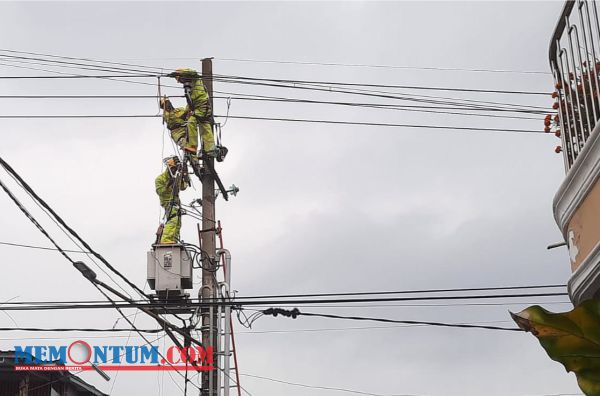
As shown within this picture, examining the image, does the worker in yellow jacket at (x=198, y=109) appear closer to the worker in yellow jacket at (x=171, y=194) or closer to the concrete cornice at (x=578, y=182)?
the worker in yellow jacket at (x=171, y=194)

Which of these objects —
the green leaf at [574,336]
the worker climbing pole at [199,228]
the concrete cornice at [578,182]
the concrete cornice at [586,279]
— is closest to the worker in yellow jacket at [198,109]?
the worker climbing pole at [199,228]

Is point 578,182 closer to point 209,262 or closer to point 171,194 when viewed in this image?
point 209,262

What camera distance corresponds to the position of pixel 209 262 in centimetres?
1498

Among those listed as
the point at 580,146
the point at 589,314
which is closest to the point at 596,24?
the point at 580,146

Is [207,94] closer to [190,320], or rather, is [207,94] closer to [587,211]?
[190,320]

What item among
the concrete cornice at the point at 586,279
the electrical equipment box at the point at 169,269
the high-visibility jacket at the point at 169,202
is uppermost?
the high-visibility jacket at the point at 169,202

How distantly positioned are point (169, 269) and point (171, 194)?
4.26 feet

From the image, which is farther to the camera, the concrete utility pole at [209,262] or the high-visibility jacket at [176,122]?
the high-visibility jacket at [176,122]

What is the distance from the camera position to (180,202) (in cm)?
1537

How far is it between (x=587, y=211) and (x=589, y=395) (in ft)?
6.44

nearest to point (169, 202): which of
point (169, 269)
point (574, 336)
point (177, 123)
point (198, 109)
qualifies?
point (169, 269)

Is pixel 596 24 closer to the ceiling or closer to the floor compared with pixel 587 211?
closer to the ceiling

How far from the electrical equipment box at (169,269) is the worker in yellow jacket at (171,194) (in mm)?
233

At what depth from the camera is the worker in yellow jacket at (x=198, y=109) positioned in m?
15.5
